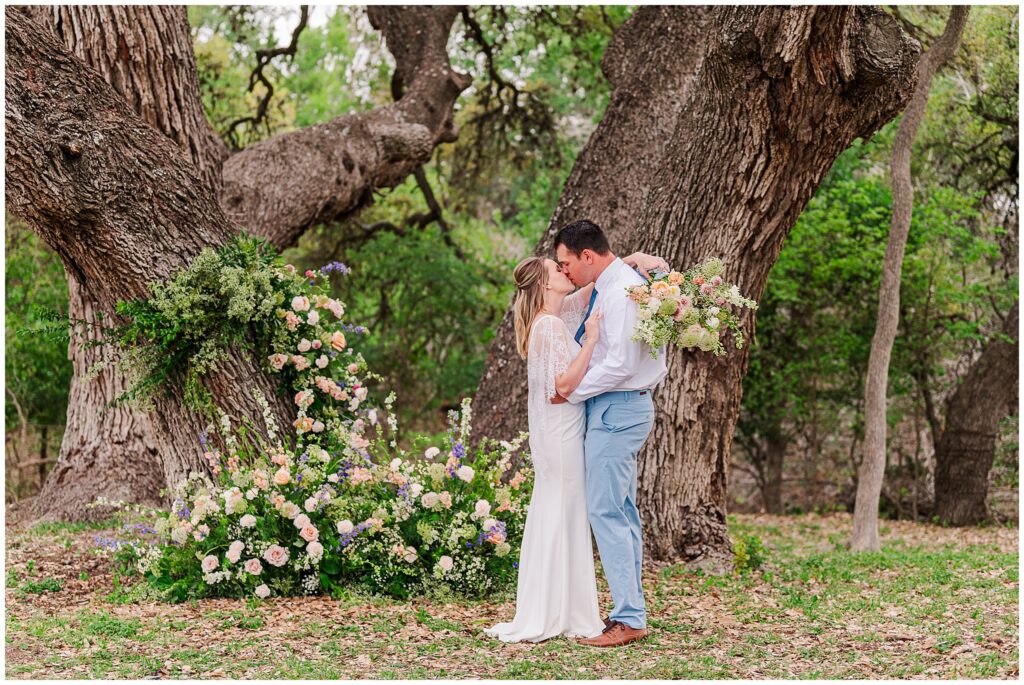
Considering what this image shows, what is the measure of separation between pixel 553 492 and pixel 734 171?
2.78 meters

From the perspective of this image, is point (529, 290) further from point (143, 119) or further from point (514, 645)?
point (143, 119)

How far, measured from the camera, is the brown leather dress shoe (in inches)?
Answer: 192

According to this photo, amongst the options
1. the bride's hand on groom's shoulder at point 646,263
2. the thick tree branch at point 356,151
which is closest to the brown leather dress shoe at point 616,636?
the bride's hand on groom's shoulder at point 646,263

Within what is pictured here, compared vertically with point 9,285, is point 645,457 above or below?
below

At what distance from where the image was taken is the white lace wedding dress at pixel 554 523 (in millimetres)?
5035

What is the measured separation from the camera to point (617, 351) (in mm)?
4922

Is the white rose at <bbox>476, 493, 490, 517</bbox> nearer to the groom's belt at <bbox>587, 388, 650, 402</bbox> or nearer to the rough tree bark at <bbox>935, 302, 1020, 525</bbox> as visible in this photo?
the groom's belt at <bbox>587, 388, 650, 402</bbox>

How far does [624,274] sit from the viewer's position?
5133mm

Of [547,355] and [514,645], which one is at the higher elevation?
[547,355]

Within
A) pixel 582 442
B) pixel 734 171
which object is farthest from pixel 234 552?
pixel 734 171

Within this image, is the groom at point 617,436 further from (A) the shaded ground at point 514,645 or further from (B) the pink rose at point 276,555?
(B) the pink rose at point 276,555

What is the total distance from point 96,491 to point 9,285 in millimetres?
3052

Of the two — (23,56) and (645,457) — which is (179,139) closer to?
(23,56)

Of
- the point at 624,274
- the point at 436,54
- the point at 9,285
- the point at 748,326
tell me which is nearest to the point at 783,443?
the point at 748,326
